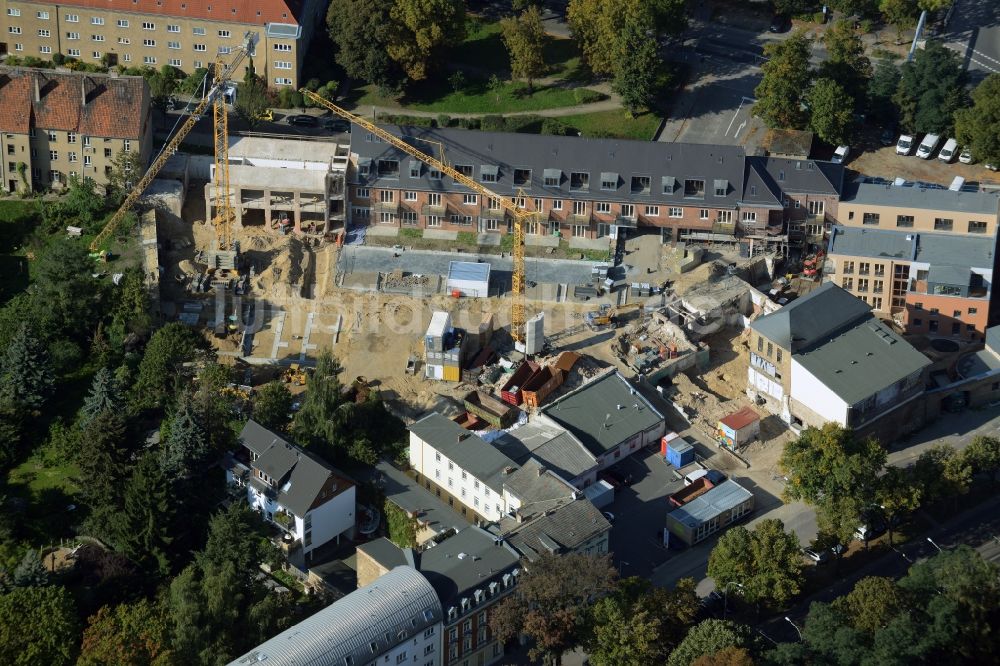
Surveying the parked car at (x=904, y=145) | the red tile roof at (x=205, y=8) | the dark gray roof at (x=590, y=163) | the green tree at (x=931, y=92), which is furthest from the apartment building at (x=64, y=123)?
the green tree at (x=931, y=92)

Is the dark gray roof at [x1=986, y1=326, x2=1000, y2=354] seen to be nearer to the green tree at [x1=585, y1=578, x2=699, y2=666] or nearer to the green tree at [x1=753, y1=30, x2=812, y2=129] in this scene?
the green tree at [x1=753, y1=30, x2=812, y2=129]

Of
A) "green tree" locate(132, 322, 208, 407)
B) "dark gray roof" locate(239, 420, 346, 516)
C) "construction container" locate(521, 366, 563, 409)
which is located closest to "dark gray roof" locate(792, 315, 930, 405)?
"construction container" locate(521, 366, 563, 409)

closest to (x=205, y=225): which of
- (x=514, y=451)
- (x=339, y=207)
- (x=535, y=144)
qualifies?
(x=339, y=207)

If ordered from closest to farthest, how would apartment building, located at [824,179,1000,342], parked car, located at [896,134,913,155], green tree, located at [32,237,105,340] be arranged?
green tree, located at [32,237,105,340] < apartment building, located at [824,179,1000,342] < parked car, located at [896,134,913,155]

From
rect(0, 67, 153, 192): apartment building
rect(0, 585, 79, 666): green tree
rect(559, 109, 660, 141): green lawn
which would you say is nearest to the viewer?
rect(0, 585, 79, 666): green tree

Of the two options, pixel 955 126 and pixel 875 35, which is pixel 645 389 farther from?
pixel 875 35

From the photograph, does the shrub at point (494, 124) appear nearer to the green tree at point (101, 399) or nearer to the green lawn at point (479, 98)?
the green lawn at point (479, 98)

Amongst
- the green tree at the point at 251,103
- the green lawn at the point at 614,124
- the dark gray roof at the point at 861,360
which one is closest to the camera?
the dark gray roof at the point at 861,360
